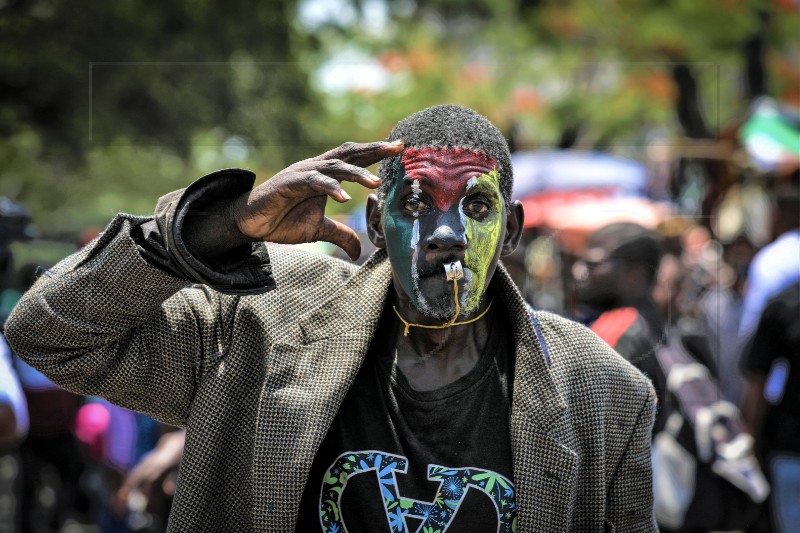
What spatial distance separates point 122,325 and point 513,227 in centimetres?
99

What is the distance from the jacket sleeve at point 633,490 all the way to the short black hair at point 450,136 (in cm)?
66

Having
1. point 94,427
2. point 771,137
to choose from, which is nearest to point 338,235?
point 94,427

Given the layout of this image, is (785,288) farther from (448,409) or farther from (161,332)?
(161,332)

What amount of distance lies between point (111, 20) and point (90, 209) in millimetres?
3047

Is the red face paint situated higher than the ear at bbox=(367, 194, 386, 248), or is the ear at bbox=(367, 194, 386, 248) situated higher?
the red face paint

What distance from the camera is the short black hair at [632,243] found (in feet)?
17.1

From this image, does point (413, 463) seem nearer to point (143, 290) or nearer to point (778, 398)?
point (143, 290)

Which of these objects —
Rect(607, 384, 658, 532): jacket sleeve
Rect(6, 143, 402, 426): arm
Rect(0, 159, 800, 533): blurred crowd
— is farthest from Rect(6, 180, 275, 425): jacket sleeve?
Rect(0, 159, 800, 533): blurred crowd

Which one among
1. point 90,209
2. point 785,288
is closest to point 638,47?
point 90,209

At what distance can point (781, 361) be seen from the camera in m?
5.83

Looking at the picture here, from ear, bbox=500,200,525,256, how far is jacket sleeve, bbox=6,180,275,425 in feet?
2.05

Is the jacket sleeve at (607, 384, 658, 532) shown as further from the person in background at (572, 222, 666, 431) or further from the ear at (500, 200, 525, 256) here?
the person in background at (572, 222, 666, 431)

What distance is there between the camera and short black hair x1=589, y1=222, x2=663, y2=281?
5.21 meters

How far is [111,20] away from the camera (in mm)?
11898
